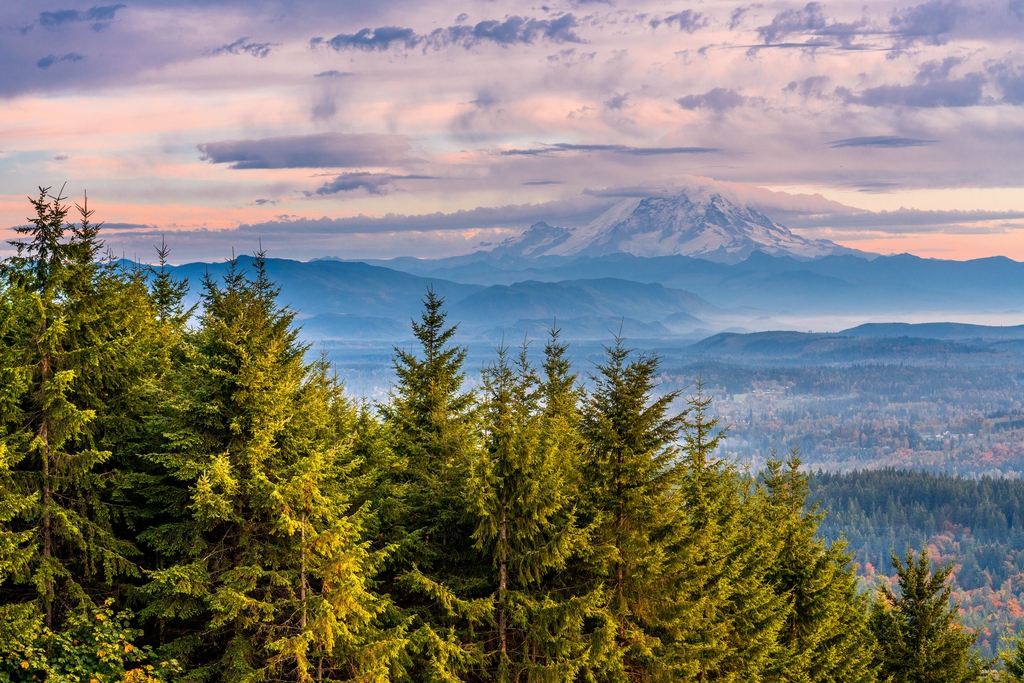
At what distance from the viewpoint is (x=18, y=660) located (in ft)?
63.1

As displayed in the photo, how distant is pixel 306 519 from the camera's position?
1980cm

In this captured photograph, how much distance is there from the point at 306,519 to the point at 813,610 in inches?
958

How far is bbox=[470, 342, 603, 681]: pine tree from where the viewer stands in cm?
2308

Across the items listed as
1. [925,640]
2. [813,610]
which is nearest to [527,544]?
[813,610]

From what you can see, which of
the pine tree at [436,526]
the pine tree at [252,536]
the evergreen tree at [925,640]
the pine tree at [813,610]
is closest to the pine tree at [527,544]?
the pine tree at [436,526]

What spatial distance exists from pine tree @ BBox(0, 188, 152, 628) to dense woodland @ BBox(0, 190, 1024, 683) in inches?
3.0

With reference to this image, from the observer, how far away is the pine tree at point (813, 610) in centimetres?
3356

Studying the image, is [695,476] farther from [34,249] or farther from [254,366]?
[34,249]

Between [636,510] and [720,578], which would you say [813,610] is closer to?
[720,578]

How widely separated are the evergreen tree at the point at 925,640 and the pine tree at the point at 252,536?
26789mm

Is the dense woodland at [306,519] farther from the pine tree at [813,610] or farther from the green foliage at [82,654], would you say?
the pine tree at [813,610]

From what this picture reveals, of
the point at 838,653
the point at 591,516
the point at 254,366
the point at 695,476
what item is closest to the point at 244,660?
the point at 254,366

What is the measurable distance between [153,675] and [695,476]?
63.3ft

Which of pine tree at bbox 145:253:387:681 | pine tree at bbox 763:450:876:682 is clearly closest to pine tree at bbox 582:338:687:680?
pine tree at bbox 145:253:387:681
